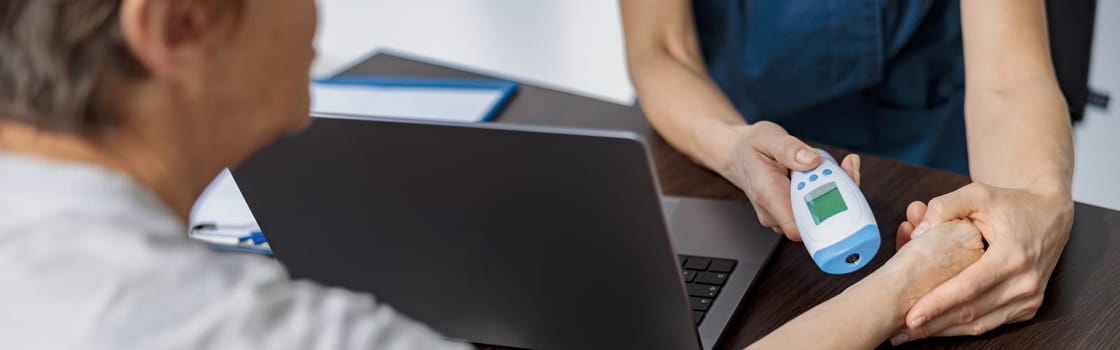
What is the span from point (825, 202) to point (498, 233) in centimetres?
27

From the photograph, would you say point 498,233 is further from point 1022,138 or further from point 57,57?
point 1022,138

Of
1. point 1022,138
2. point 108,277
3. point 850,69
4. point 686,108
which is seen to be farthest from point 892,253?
point 108,277

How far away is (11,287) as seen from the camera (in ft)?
1.80

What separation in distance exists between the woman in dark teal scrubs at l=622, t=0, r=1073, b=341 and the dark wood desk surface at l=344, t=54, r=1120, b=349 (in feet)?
0.05

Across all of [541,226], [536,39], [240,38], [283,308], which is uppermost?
[240,38]

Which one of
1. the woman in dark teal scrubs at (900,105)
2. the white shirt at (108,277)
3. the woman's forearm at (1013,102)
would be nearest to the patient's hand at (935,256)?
the woman in dark teal scrubs at (900,105)

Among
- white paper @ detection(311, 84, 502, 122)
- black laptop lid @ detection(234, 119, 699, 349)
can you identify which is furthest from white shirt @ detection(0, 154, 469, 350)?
white paper @ detection(311, 84, 502, 122)

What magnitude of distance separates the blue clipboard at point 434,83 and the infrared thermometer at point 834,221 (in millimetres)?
549

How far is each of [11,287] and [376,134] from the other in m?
0.32

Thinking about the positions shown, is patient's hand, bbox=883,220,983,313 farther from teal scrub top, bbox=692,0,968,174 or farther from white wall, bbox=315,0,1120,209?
white wall, bbox=315,0,1120,209

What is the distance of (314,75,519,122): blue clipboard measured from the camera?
1473 mm

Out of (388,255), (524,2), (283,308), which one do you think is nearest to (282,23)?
(283,308)

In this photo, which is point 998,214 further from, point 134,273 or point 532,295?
point 134,273

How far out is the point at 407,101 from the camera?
58.6 inches
